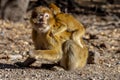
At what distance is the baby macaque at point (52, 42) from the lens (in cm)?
693

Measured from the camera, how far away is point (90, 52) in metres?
8.29

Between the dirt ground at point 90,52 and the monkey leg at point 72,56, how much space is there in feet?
0.32

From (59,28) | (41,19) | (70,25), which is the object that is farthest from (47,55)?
(70,25)

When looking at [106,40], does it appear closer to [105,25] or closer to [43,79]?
[105,25]

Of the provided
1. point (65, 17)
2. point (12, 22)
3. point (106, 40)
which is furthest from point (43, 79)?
point (12, 22)

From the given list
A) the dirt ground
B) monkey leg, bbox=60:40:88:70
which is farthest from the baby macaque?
the dirt ground

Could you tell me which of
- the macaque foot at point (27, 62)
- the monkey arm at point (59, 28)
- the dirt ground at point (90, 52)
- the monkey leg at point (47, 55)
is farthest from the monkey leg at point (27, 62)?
the monkey arm at point (59, 28)

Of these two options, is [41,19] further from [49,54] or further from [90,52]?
[90,52]

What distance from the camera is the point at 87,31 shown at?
1204 cm

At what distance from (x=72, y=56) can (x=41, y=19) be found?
88 cm

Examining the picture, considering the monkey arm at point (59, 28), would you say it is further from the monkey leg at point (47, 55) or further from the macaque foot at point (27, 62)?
the macaque foot at point (27, 62)

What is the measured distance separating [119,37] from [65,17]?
407 centimetres

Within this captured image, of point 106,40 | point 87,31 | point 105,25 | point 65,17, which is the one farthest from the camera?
point 105,25

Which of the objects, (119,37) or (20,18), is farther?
(20,18)
